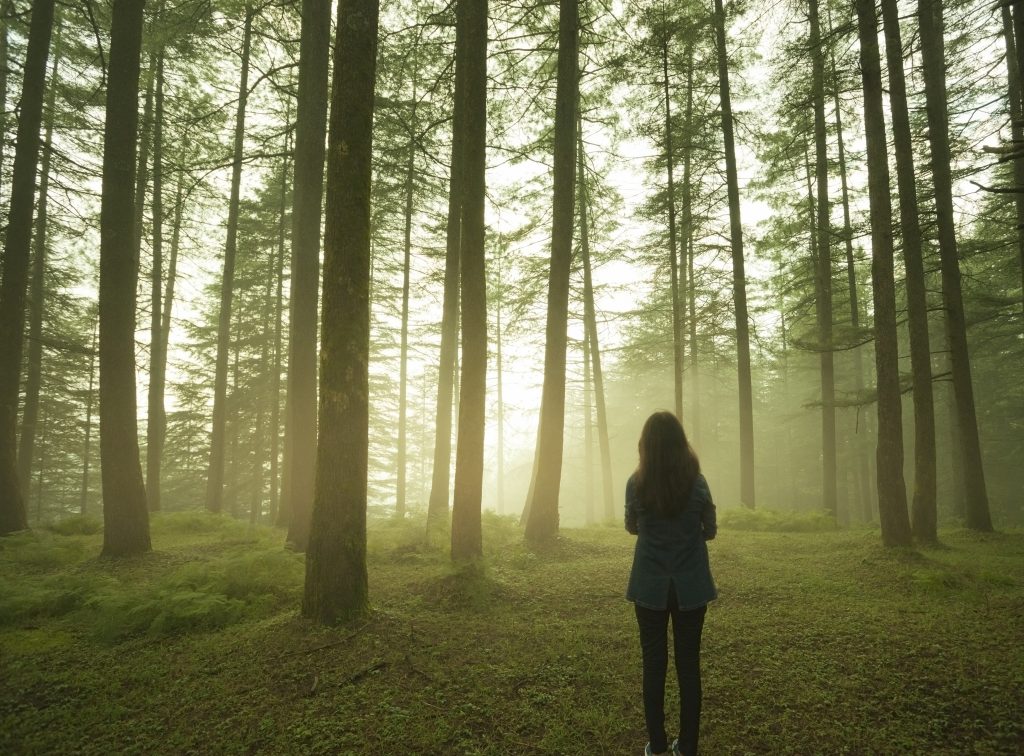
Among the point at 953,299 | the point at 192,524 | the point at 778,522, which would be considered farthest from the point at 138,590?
the point at 953,299

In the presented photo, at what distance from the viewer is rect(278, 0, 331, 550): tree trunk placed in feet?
29.0

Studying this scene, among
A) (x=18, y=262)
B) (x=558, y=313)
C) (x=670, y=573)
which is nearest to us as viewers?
(x=670, y=573)

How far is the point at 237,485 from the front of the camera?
23.6 meters

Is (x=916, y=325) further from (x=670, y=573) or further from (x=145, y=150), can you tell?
(x=145, y=150)

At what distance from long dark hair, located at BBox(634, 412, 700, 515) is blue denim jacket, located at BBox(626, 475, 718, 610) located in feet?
0.24

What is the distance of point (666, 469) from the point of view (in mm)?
3506

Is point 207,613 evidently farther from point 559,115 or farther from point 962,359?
point 962,359

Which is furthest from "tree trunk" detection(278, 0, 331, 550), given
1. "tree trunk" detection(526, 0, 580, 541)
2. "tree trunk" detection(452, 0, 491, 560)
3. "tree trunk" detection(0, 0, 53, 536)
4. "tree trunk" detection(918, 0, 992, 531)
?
"tree trunk" detection(918, 0, 992, 531)

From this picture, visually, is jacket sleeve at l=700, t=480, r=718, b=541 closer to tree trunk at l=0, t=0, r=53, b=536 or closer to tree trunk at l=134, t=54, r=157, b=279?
tree trunk at l=0, t=0, r=53, b=536

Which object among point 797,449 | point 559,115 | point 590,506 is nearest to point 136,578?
point 559,115

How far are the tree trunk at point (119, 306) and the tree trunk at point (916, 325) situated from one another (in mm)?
14043

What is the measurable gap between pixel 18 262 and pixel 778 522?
1848 cm

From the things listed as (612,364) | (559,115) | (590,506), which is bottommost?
(590,506)

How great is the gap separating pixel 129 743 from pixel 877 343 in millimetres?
11699
